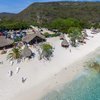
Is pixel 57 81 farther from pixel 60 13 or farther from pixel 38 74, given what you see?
pixel 60 13

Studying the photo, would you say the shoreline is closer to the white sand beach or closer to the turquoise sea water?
the white sand beach

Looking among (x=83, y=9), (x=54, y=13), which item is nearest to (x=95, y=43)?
(x=54, y=13)

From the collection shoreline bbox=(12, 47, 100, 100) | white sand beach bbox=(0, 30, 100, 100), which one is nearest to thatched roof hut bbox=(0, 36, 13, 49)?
white sand beach bbox=(0, 30, 100, 100)

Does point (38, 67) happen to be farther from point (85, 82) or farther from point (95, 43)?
point (95, 43)

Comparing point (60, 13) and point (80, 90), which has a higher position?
point (80, 90)

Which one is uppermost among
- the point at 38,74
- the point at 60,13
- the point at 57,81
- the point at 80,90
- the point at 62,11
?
the point at 38,74

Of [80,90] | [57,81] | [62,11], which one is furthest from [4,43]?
[62,11]

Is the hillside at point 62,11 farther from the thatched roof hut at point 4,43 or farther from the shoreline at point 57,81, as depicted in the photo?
the shoreline at point 57,81
